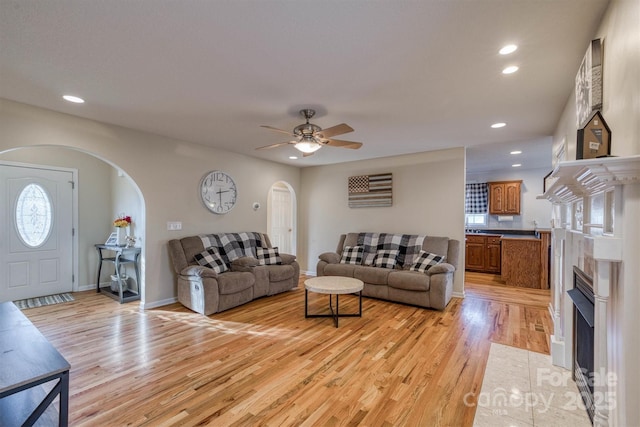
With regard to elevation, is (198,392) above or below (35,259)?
below

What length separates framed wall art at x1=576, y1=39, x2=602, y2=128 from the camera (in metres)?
1.55

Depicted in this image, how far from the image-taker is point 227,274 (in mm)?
3973

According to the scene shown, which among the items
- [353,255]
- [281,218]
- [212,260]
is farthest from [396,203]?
[212,260]

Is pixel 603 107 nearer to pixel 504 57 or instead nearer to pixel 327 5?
pixel 504 57

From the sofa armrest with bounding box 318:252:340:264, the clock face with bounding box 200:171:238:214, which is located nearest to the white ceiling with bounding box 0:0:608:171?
the clock face with bounding box 200:171:238:214

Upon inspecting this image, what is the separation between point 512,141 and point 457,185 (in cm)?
97

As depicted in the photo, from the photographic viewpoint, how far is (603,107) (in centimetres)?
156

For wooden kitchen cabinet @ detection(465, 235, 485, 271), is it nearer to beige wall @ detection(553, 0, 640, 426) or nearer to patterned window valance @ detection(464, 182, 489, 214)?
patterned window valance @ detection(464, 182, 489, 214)

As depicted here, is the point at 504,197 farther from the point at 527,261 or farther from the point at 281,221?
the point at 281,221

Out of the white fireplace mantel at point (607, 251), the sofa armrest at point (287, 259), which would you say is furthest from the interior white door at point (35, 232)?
the white fireplace mantel at point (607, 251)

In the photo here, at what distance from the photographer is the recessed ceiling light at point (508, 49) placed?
6.11 ft

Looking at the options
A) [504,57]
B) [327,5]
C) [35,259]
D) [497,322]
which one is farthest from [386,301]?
[35,259]

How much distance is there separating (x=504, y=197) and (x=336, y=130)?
5954 mm

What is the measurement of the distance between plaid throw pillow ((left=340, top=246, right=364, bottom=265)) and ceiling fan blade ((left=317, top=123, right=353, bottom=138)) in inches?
102
